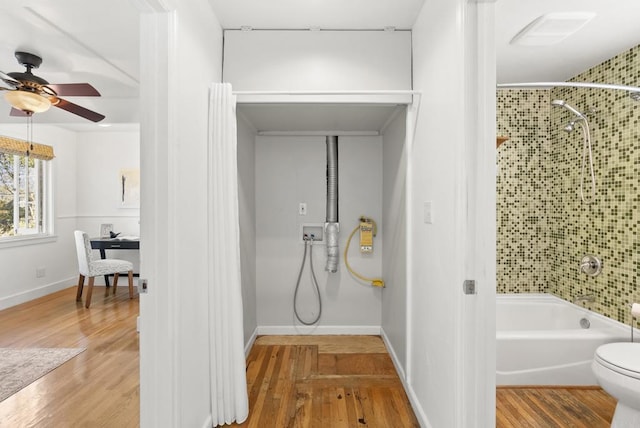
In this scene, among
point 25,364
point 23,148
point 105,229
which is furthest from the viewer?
point 105,229

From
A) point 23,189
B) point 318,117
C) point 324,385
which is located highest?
point 318,117

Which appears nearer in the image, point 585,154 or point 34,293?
point 585,154

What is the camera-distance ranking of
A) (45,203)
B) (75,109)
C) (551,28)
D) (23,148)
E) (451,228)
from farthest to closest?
(45,203), (23,148), (75,109), (551,28), (451,228)

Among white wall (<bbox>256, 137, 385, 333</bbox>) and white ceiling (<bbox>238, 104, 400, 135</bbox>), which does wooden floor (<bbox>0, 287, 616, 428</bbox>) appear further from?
white ceiling (<bbox>238, 104, 400, 135</bbox>)

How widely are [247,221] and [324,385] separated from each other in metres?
1.48

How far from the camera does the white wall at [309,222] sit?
356cm

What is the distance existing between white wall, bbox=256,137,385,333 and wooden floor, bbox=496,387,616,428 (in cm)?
144

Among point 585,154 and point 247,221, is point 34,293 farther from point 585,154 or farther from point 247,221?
point 585,154

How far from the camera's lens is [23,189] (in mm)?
4785

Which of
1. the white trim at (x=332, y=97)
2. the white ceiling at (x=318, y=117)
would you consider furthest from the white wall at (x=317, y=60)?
the white ceiling at (x=318, y=117)

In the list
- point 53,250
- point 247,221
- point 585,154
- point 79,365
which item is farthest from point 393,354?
point 53,250

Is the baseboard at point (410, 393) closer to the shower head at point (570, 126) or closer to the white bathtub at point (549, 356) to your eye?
the white bathtub at point (549, 356)

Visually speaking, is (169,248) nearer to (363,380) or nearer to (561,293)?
(363,380)

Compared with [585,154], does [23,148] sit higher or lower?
higher
